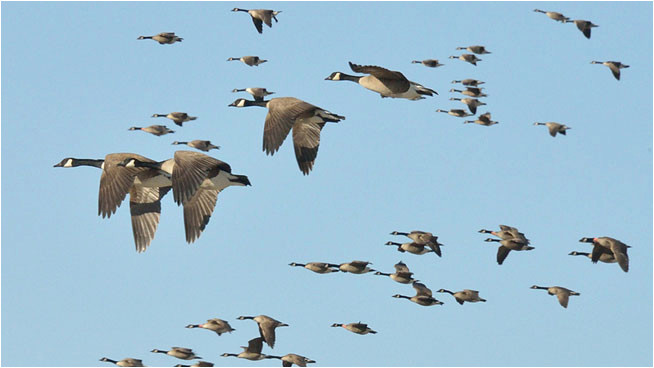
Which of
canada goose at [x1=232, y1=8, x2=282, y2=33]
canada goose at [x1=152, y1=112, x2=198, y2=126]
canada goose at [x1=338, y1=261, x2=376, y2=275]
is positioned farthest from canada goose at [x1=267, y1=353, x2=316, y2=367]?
canada goose at [x1=232, y1=8, x2=282, y2=33]

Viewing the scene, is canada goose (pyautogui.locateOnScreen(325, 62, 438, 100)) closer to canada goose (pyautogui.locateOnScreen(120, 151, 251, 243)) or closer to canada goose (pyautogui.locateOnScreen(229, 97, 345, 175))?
canada goose (pyautogui.locateOnScreen(229, 97, 345, 175))

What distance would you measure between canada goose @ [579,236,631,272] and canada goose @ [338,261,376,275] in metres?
5.38

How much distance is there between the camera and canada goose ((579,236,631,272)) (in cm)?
3103

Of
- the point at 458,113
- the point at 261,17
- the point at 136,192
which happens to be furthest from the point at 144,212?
the point at 458,113

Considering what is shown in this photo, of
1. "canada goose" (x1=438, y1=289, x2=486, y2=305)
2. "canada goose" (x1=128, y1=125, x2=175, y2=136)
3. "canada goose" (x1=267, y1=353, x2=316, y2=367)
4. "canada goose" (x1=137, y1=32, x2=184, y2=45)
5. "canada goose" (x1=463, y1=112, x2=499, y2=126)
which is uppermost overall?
"canada goose" (x1=137, y1=32, x2=184, y2=45)

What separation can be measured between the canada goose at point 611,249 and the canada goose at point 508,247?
1795 mm

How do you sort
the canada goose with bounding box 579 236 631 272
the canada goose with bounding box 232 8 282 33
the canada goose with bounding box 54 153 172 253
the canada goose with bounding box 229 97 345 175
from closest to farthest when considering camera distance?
the canada goose with bounding box 229 97 345 175
the canada goose with bounding box 54 153 172 253
the canada goose with bounding box 579 236 631 272
the canada goose with bounding box 232 8 282 33

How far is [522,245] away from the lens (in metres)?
34.1

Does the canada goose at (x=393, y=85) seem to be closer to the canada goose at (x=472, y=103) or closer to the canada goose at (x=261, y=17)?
the canada goose at (x=261, y=17)

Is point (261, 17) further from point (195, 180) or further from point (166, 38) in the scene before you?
point (195, 180)

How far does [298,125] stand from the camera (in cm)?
3042

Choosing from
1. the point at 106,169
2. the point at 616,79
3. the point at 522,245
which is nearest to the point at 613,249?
the point at 522,245

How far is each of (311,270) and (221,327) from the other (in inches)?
109

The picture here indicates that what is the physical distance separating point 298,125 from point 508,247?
6859 millimetres
